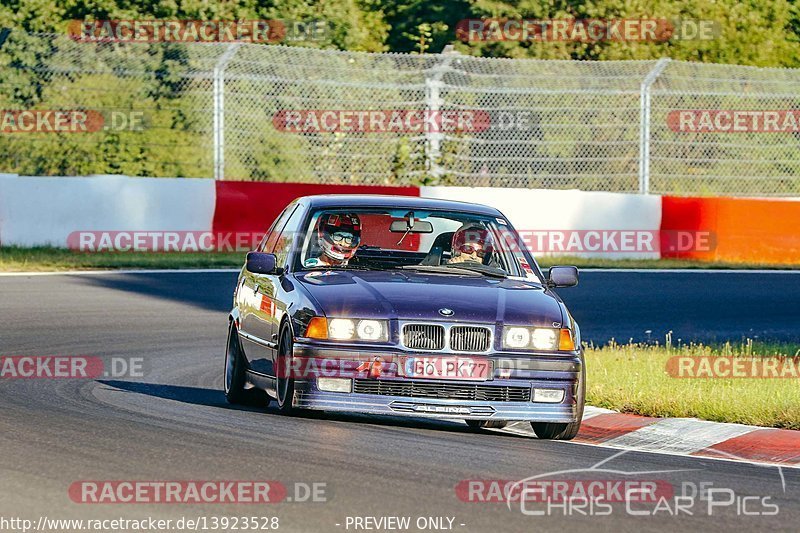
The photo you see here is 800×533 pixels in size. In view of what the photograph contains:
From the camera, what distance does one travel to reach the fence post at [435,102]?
26125 mm

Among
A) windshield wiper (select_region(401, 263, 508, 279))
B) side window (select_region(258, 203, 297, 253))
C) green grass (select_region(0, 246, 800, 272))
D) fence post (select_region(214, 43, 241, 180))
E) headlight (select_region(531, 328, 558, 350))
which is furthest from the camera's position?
fence post (select_region(214, 43, 241, 180))

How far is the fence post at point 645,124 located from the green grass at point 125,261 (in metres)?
1.96

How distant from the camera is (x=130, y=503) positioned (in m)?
7.17

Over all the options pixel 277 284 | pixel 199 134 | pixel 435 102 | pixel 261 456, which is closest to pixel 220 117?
pixel 199 134

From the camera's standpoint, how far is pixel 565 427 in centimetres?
985

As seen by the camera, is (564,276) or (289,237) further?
(289,237)

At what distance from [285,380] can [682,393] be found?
2973 millimetres

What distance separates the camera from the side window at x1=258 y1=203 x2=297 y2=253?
11.7 metres

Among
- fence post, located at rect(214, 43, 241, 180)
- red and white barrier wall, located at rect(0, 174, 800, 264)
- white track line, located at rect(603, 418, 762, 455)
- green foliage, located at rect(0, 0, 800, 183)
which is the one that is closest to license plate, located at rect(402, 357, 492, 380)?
white track line, located at rect(603, 418, 762, 455)

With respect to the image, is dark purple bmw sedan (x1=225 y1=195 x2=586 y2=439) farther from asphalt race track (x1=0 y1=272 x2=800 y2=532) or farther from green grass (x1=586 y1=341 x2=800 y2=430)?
green grass (x1=586 y1=341 x2=800 y2=430)

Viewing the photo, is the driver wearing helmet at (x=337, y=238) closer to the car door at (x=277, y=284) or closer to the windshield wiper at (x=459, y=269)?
the car door at (x=277, y=284)

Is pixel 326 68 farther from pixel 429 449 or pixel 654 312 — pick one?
pixel 429 449

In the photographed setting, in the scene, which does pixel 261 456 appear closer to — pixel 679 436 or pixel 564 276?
pixel 679 436

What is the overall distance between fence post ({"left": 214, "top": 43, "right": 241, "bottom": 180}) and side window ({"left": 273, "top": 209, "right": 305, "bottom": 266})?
1366 cm
